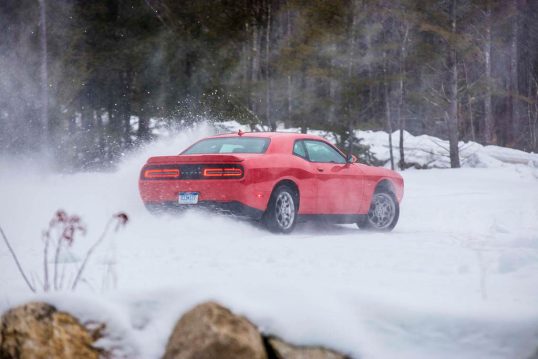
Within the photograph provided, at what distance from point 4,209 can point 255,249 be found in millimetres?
6889

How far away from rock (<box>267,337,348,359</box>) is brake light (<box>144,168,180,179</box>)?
4.19 meters

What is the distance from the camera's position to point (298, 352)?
3807mm

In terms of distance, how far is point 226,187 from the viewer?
744cm

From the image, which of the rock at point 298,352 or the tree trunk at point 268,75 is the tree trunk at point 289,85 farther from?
the rock at point 298,352

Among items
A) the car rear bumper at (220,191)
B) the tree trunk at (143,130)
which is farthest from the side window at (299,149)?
the tree trunk at (143,130)

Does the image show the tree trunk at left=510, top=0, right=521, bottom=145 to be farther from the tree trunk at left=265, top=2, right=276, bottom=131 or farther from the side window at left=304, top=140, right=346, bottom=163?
the side window at left=304, top=140, right=346, bottom=163

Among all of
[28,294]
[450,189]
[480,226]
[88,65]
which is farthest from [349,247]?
[88,65]

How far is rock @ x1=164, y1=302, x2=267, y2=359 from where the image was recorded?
3.77 meters

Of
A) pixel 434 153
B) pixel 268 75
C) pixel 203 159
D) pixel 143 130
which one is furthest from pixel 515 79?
pixel 203 159

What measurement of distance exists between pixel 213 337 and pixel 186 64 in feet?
55.9

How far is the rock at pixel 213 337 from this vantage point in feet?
12.4

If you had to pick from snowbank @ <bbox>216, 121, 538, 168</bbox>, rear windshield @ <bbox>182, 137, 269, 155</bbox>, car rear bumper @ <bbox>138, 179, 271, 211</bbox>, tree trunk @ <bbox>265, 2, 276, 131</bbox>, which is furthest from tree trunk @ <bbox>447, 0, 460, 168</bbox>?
car rear bumper @ <bbox>138, 179, 271, 211</bbox>

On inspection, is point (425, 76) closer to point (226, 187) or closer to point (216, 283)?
point (226, 187)

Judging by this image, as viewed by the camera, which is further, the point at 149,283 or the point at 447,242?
the point at 447,242
